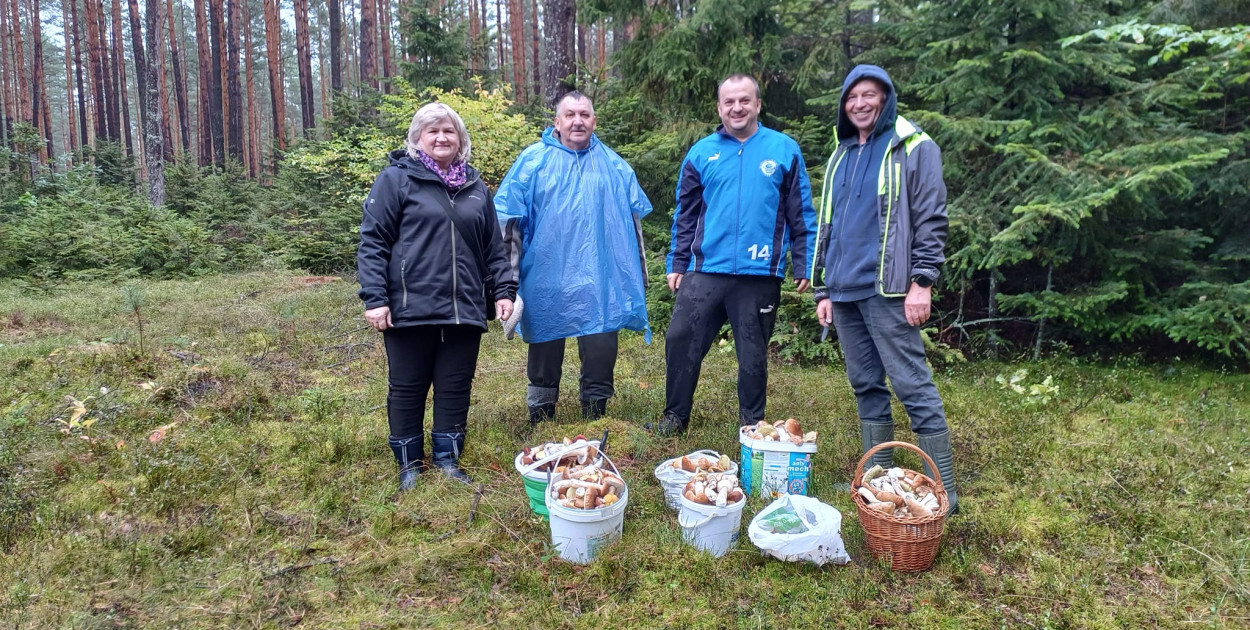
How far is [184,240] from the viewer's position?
38.7 feet

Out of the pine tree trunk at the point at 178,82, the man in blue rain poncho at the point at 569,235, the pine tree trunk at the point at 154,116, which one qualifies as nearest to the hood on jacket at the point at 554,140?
the man in blue rain poncho at the point at 569,235

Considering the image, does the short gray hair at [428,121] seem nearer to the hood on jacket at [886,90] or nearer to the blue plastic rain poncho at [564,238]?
the blue plastic rain poncho at [564,238]

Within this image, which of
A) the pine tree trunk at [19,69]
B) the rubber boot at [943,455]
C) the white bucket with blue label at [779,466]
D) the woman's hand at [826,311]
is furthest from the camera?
the pine tree trunk at [19,69]

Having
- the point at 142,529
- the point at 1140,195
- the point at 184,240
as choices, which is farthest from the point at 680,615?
the point at 184,240

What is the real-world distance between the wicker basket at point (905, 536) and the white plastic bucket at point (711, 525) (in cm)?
53

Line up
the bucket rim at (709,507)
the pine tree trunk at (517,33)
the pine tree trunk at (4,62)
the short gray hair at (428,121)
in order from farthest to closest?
1. the pine tree trunk at (4,62)
2. the pine tree trunk at (517,33)
3. the short gray hair at (428,121)
4. the bucket rim at (709,507)

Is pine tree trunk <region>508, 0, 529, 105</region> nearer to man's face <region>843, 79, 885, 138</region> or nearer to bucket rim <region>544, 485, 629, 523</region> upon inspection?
man's face <region>843, 79, 885, 138</region>

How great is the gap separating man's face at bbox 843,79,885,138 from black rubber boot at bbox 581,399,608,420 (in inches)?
92.3

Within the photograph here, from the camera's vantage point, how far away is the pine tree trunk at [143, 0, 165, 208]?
14.4 metres

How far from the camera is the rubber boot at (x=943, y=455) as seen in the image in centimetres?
309

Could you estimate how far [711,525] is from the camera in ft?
9.18

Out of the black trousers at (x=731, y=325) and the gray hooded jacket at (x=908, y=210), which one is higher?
the gray hooded jacket at (x=908, y=210)

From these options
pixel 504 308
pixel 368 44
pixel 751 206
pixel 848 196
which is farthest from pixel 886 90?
pixel 368 44

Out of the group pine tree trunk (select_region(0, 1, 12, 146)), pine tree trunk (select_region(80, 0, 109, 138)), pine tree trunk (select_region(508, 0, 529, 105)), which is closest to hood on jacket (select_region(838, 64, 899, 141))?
pine tree trunk (select_region(508, 0, 529, 105))
